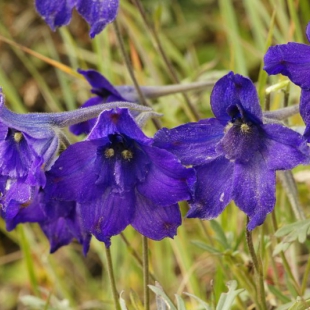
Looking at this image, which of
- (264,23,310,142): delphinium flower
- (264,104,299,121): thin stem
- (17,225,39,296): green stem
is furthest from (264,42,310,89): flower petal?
(17,225,39,296): green stem

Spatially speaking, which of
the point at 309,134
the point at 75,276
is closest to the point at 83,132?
the point at 309,134

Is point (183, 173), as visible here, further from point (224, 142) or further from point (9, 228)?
point (9, 228)

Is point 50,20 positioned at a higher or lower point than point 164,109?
higher

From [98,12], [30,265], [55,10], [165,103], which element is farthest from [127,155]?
[165,103]

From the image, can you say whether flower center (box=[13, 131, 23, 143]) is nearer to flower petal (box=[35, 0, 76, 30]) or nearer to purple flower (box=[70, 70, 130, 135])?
purple flower (box=[70, 70, 130, 135])

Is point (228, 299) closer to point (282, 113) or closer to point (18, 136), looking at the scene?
point (282, 113)

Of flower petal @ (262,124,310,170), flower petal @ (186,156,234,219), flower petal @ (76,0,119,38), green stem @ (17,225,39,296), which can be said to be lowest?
green stem @ (17,225,39,296)
